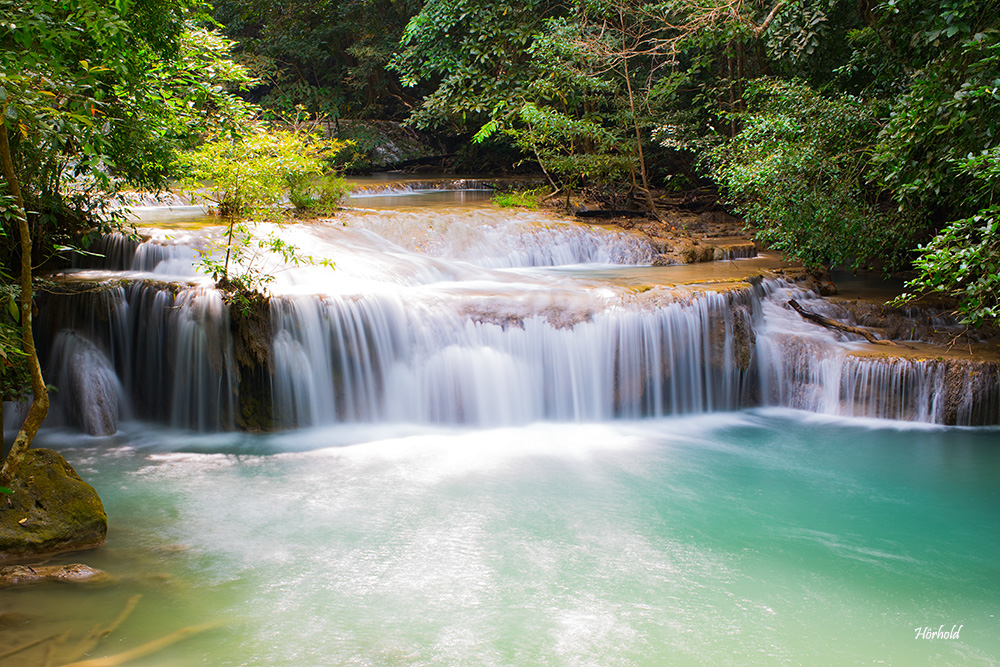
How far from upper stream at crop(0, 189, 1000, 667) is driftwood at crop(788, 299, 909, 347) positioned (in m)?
0.16

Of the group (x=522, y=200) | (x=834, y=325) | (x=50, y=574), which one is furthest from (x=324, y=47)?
(x=50, y=574)

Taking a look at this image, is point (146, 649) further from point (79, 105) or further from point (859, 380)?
point (859, 380)

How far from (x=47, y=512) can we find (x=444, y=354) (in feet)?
14.8

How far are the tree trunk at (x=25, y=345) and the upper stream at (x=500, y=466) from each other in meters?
0.82

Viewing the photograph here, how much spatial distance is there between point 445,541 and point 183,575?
1.86 metres

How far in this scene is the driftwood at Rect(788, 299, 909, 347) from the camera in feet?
31.4

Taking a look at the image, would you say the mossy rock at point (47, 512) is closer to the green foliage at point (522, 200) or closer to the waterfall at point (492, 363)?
the waterfall at point (492, 363)

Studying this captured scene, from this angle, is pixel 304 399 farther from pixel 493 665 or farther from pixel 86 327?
pixel 493 665

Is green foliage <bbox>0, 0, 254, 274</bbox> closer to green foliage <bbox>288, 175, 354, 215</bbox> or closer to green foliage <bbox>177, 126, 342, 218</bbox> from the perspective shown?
green foliage <bbox>177, 126, 342, 218</bbox>

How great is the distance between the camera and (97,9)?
4.74 m

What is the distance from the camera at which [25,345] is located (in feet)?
15.6

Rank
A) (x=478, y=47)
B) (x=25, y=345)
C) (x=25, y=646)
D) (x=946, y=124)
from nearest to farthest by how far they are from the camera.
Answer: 1. (x=25, y=646)
2. (x=25, y=345)
3. (x=946, y=124)
4. (x=478, y=47)

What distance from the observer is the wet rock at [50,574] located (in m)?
4.76

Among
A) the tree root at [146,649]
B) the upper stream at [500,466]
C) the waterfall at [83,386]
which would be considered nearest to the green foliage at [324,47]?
the upper stream at [500,466]
